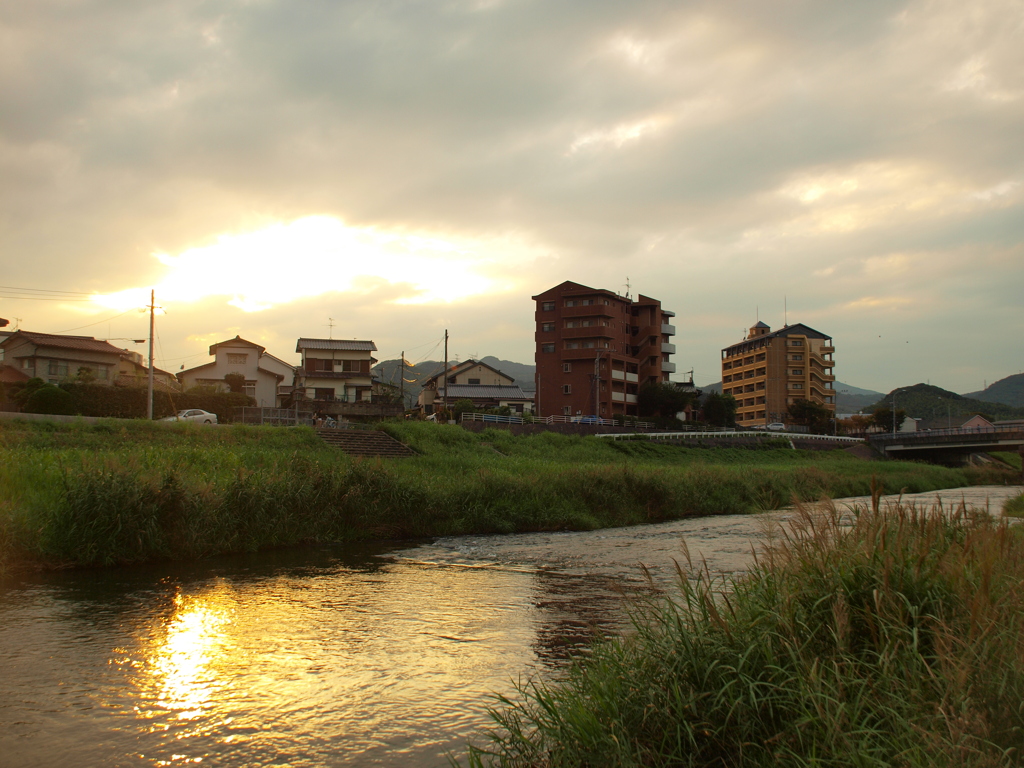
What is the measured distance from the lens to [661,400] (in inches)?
2899

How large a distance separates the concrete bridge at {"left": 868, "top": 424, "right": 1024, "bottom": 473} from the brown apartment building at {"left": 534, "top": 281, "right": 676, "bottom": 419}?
76.9ft

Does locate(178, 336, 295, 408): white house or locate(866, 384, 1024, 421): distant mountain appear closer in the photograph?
locate(178, 336, 295, 408): white house

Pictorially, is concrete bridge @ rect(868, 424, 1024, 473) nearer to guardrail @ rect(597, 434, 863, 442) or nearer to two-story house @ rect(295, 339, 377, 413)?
guardrail @ rect(597, 434, 863, 442)

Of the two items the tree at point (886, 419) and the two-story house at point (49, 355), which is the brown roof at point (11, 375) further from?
the tree at point (886, 419)

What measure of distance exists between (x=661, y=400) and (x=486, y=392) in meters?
20.1

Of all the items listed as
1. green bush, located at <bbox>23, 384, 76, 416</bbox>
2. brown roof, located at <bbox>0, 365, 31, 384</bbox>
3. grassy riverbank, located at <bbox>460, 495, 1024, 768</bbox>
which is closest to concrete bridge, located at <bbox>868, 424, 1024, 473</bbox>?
grassy riverbank, located at <bbox>460, 495, 1024, 768</bbox>

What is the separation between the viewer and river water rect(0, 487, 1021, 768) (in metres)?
5.35

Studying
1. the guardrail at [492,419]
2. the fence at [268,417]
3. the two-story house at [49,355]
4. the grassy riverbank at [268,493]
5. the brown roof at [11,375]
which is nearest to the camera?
the grassy riverbank at [268,493]

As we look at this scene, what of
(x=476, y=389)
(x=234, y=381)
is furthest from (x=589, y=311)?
(x=234, y=381)

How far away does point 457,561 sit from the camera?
14992 millimetres

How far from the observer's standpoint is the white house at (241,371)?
6550 centimetres

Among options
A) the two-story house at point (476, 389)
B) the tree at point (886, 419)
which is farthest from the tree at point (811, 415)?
the two-story house at point (476, 389)

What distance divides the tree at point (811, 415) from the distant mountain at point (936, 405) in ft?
164

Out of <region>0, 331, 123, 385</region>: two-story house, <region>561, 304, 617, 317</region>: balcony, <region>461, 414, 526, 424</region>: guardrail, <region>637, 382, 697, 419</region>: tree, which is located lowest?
<region>461, 414, 526, 424</region>: guardrail
